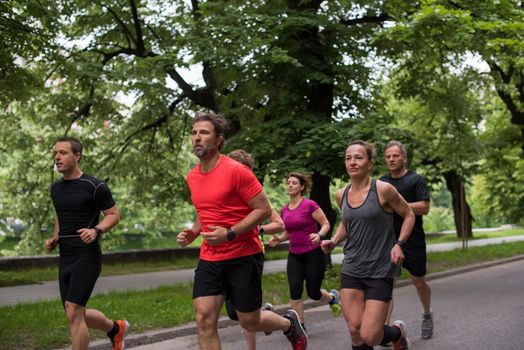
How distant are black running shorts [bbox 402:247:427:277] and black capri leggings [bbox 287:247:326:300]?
901 millimetres

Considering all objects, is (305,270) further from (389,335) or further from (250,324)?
(250,324)

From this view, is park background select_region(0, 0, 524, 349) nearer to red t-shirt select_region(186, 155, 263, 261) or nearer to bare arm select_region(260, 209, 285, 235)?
bare arm select_region(260, 209, 285, 235)

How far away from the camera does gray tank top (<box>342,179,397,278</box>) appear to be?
5.38 metres

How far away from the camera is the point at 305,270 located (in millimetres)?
8023

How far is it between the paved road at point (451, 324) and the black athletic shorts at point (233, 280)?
104 inches

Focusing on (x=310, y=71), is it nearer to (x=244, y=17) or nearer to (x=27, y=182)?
(x=244, y=17)

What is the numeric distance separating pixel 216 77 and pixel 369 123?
11.4 feet

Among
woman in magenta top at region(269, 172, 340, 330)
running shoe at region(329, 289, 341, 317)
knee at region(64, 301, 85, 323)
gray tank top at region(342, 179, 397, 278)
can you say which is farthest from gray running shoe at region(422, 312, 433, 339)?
knee at region(64, 301, 85, 323)

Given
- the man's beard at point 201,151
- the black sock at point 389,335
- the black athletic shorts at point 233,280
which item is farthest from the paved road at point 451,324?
the man's beard at point 201,151

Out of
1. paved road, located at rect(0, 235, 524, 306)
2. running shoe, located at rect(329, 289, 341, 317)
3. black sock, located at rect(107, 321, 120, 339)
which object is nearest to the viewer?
black sock, located at rect(107, 321, 120, 339)

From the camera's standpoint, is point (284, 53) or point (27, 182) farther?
point (27, 182)

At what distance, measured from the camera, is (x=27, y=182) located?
21.8 meters

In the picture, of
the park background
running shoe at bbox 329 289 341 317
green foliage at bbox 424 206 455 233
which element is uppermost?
the park background

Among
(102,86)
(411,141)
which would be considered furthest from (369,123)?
(102,86)
